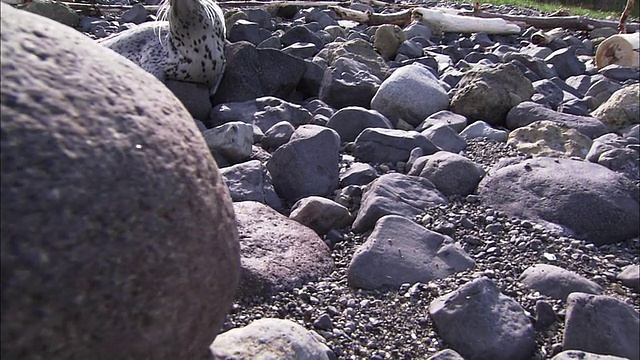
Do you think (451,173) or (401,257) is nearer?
(401,257)

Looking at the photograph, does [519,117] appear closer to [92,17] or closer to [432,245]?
[432,245]

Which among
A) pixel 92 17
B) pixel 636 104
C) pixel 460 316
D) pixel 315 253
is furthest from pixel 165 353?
pixel 92 17

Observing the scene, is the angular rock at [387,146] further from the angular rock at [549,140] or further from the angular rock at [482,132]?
the angular rock at [549,140]

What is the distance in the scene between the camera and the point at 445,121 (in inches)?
215

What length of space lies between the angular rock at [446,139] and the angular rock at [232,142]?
1.34 meters

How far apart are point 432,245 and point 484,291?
57cm

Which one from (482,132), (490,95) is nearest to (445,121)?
(482,132)

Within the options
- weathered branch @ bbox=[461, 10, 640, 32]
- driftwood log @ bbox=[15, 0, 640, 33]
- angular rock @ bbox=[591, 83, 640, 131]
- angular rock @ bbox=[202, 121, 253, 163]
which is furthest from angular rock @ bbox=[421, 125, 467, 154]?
weathered branch @ bbox=[461, 10, 640, 32]

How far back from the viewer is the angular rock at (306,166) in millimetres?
4188

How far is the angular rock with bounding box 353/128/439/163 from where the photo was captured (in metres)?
4.69

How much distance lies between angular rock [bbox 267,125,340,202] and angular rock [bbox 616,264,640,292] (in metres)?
1.70

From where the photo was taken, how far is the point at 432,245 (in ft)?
11.2

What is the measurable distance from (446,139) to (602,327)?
2411 millimetres

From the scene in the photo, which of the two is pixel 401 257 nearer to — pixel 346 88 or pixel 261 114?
pixel 261 114
